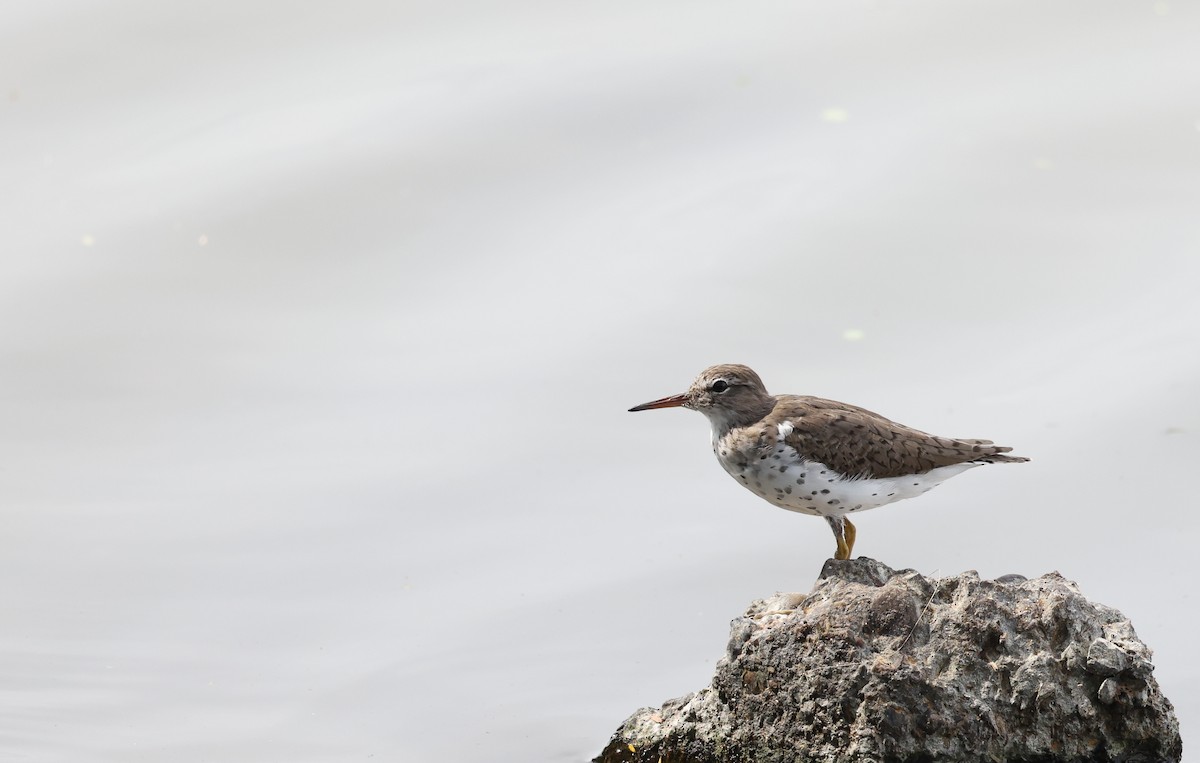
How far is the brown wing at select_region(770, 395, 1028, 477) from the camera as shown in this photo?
9016 millimetres

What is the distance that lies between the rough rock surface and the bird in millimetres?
1887

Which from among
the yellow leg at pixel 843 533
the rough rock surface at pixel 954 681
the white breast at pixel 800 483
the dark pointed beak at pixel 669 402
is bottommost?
the rough rock surface at pixel 954 681

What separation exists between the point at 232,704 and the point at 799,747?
4.24 m

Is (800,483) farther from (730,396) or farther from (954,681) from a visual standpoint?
(954,681)

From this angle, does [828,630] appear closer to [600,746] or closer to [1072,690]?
[1072,690]

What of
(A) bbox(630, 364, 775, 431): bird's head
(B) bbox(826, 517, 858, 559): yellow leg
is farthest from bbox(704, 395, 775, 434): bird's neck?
(B) bbox(826, 517, 858, 559): yellow leg

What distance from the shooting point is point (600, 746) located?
Answer: 8.52m

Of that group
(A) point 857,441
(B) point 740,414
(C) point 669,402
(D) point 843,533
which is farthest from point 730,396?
(D) point 843,533

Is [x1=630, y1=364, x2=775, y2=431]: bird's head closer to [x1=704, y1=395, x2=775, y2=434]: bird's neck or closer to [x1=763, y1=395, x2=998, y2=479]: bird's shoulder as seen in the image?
[x1=704, y1=395, x2=775, y2=434]: bird's neck

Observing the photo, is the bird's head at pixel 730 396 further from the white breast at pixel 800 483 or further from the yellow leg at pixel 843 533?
the yellow leg at pixel 843 533

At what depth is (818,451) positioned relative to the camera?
8.98m

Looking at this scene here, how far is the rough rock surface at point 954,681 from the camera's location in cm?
665

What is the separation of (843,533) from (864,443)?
0.60 metres

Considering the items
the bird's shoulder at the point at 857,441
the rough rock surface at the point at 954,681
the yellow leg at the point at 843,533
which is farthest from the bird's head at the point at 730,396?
the rough rock surface at the point at 954,681
